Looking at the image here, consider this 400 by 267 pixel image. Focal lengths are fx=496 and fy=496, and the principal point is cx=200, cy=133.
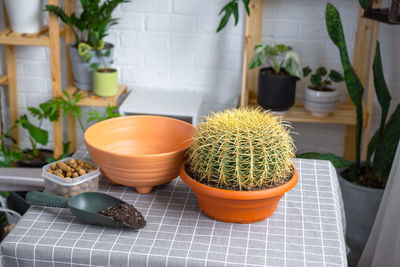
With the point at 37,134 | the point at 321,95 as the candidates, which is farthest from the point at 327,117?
the point at 37,134

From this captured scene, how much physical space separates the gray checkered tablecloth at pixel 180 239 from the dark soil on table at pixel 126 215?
0.02m

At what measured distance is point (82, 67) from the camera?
252 cm

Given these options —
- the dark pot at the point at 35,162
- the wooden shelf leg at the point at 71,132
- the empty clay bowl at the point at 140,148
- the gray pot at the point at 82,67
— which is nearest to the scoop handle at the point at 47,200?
the empty clay bowl at the point at 140,148

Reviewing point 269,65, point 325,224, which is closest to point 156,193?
point 325,224

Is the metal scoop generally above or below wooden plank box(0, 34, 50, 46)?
below

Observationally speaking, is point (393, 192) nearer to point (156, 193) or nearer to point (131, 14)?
point (156, 193)

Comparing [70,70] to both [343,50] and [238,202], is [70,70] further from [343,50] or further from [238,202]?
[238,202]

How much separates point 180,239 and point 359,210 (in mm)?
1444

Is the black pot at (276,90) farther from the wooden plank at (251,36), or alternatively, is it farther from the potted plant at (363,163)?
the potted plant at (363,163)

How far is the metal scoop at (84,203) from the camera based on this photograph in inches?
42.1

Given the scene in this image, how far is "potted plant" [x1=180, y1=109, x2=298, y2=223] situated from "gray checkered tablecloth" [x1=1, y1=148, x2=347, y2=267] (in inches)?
1.9

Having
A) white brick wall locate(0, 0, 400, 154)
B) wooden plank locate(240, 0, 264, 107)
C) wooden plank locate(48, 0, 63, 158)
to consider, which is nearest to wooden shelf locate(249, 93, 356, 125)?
white brick wall locate(0, 0, 400, 154)

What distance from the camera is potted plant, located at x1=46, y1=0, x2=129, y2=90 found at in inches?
93.8

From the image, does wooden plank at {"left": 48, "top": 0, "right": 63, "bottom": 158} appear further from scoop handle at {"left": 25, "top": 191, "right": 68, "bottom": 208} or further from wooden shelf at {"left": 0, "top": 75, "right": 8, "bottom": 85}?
scoop handle at {"left": 25, "top": 191, "right": 68, "bottom": 208}
